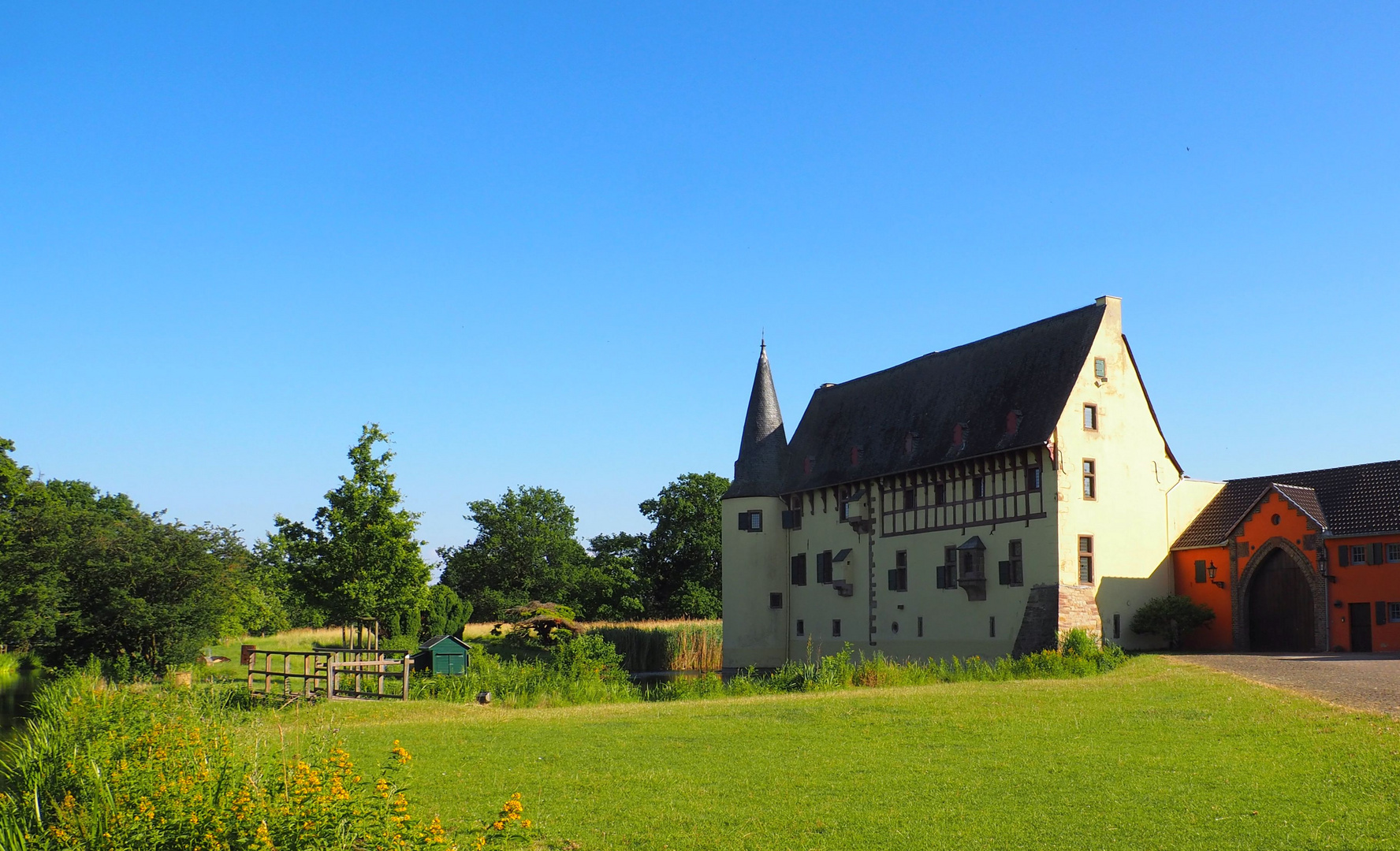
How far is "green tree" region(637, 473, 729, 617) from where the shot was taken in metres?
75.3

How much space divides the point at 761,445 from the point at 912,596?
11557mm

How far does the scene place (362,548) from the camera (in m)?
33.7

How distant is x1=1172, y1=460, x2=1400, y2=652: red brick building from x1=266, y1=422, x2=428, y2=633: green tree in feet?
79.2

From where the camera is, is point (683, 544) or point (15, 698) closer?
point (15, 698)

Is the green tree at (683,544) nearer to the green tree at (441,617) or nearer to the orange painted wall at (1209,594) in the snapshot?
the green tree at (441,617)

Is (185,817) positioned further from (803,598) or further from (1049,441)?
(803,598)

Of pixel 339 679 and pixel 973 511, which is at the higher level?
pixel 973 511

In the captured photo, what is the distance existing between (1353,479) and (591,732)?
26.9m

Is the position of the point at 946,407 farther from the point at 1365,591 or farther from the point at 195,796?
the point at 195,796

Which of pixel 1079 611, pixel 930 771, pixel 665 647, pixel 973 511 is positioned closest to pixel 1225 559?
pixel 1079 611

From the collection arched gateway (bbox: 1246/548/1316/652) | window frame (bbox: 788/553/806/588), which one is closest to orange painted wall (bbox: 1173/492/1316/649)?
arched gateway (bbox: 1246/548/1316/652)

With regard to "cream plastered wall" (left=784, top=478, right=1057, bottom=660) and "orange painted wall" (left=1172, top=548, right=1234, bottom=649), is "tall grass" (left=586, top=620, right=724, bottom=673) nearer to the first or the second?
"cream plastered wall" (left=784, top=478, right=1057, bottom=660)

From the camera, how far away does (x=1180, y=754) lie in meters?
13.4

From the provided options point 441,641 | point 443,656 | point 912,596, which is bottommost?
point 443,656
